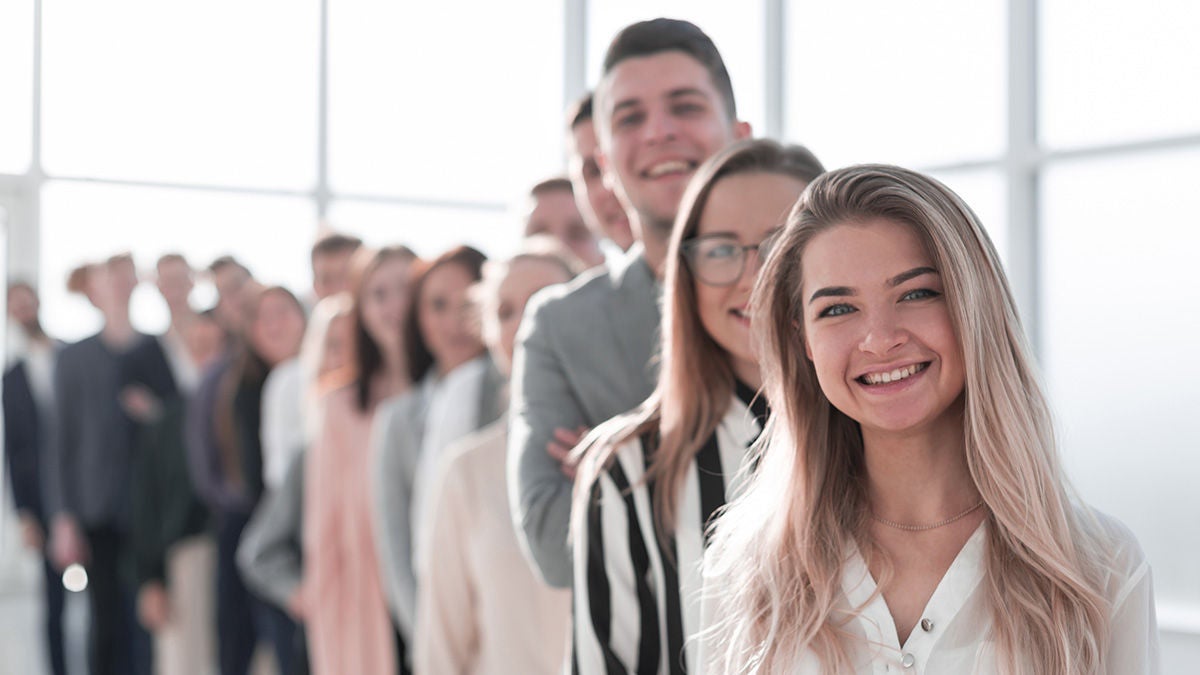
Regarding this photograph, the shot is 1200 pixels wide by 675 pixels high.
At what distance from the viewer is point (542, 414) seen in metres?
2.09

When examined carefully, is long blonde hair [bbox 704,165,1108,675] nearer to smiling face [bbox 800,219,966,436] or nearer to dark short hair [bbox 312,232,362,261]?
smiling face [bbox 800,219,966,436]

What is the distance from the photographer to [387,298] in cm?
384

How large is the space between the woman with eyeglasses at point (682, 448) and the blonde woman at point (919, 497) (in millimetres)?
214

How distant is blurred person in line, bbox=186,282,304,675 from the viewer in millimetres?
5113

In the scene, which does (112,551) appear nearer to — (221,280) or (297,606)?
(221,280)

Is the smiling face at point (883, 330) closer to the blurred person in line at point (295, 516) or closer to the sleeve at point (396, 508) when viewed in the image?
the sleeve at point (396, 508)

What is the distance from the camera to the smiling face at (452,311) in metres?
3.46

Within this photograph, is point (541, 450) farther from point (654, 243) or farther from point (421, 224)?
point (421, 224)

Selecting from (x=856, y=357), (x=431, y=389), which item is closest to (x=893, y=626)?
(x=856, y=357)

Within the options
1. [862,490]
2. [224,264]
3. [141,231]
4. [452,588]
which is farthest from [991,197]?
[141,231]

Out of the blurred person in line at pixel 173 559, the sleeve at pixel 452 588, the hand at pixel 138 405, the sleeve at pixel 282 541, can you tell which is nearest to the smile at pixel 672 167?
the sleeve at pixel 452 588

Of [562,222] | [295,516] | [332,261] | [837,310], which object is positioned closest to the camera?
[837,310]

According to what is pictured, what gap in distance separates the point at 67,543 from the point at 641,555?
15.5 ft

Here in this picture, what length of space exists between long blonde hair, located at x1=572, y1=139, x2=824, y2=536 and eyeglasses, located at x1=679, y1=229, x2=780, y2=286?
0.05ft
